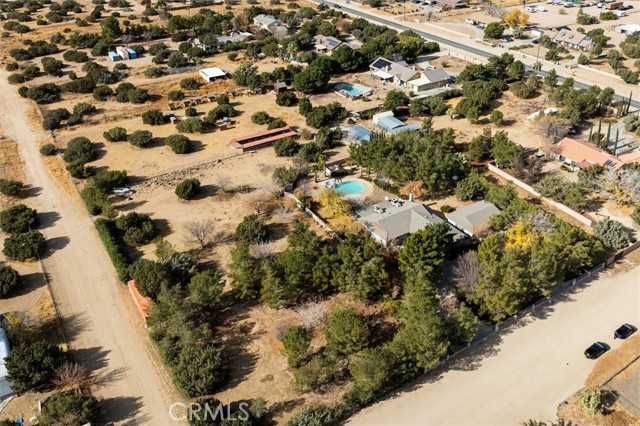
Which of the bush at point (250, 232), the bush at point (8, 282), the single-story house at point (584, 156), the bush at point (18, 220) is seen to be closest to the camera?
the bush at point (8, 282)

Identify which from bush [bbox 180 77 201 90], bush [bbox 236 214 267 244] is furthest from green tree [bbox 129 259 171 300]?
bush [bbox 180 77 201 90]

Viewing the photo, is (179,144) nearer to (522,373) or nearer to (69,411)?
(69,411)

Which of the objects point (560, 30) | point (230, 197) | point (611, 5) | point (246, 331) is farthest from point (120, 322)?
point (611, 5)

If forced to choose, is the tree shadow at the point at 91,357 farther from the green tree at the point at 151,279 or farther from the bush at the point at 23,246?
the bush at the point at 23,246

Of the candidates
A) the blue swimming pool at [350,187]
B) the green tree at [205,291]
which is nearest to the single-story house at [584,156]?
the blue swimming pool at [350,187]

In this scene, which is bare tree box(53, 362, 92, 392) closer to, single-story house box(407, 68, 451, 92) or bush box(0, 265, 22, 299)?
bush box(0, 265, 22, 299)
